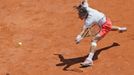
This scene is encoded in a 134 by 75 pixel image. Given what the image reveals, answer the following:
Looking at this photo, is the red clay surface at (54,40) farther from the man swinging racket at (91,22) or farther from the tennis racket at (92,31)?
the tennis racket at (92,31)

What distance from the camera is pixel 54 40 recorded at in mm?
13812

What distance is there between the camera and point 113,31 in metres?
13.7

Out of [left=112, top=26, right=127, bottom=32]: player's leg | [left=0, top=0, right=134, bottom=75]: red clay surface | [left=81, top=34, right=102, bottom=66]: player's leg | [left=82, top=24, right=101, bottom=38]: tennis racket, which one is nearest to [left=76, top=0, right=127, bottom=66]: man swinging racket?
[left=81, top=34, right=102, bottom=66]: player's leg

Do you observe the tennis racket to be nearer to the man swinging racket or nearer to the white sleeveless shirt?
the man swinging racket

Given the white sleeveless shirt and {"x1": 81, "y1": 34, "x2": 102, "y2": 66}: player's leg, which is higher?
the white sleeveless shirt

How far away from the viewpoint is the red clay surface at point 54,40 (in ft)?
40.6

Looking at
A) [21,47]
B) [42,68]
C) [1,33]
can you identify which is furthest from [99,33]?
[1,33]

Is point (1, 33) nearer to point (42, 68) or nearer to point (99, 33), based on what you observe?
point (42, 68)

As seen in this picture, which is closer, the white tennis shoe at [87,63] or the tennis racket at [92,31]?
the white tennis shoe at [87,63]

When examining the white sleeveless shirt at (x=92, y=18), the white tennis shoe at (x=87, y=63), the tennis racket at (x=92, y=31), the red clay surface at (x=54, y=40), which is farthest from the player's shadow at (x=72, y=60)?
the white sleeveless shirt at (x=92, y=18)

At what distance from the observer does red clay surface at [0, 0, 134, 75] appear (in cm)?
1238

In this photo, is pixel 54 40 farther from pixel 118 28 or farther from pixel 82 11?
pixel 82 11

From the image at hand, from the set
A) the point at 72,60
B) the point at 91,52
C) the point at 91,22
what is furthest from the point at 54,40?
the point at 91,22

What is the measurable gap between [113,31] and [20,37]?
8.92 feet
